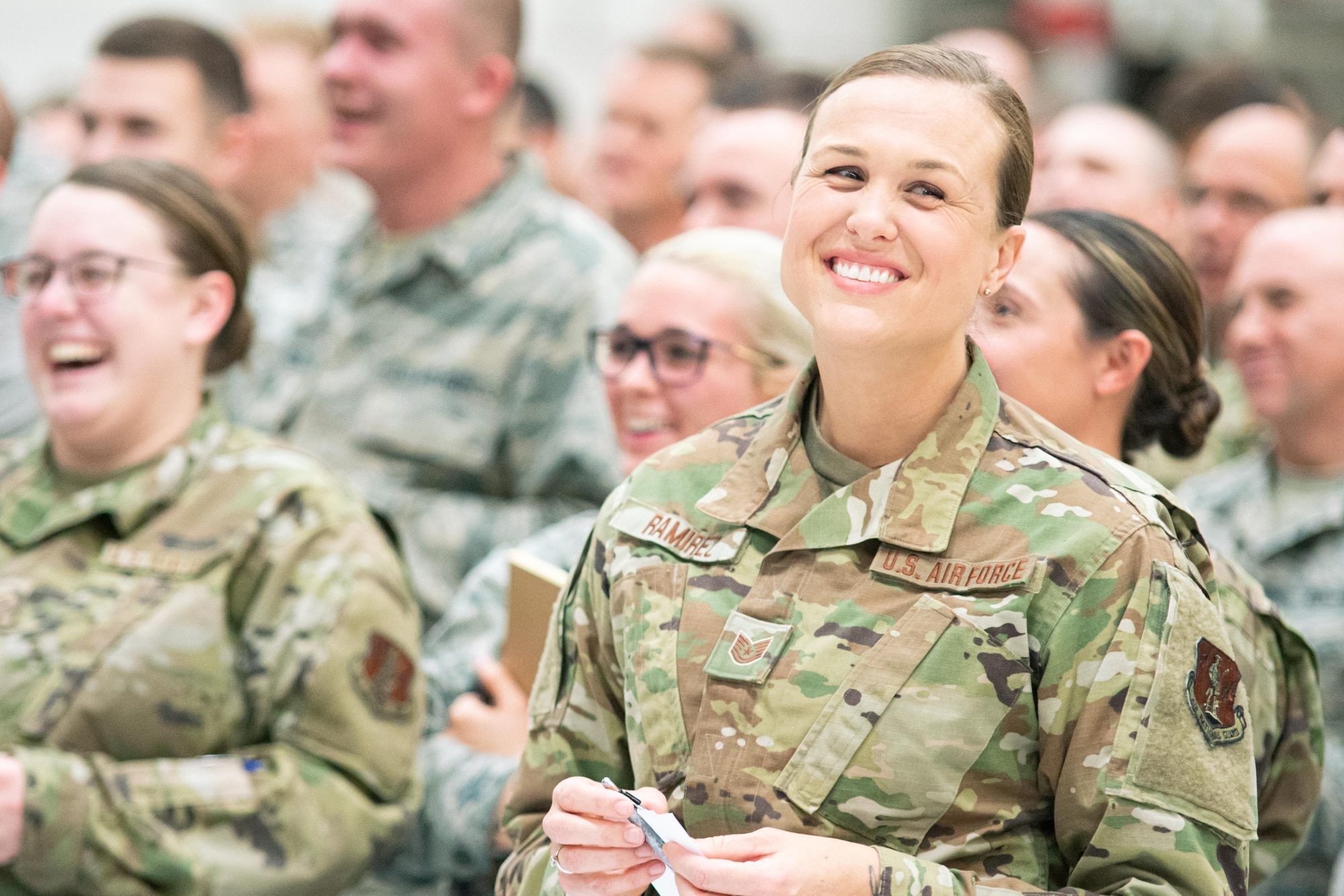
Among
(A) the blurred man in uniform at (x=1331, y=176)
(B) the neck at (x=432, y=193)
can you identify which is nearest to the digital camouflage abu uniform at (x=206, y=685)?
(B) the neck at (x=432, y=193)

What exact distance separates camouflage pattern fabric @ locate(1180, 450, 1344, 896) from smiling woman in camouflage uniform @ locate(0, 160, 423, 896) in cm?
155

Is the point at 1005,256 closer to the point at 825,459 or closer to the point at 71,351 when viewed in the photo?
the point at 825,459

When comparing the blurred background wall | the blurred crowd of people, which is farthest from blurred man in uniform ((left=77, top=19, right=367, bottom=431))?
the blurred background wall

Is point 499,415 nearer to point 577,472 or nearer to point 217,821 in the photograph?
point 577,472

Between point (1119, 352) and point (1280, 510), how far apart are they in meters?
1.12

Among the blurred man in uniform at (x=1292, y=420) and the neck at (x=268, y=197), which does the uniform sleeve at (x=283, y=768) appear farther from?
the neck at (x=268, y=197)

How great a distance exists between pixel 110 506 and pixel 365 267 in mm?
1452

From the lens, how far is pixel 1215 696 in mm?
1421

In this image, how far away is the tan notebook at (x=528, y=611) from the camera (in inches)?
85.3

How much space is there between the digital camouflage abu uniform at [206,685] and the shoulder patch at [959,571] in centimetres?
104

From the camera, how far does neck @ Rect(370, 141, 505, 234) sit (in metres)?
3.68

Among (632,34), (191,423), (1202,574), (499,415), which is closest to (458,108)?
(499,415)

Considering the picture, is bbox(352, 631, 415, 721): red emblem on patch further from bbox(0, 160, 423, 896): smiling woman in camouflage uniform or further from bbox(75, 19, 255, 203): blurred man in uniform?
bbox(75, 19, 255, 203): blurred man in uniform

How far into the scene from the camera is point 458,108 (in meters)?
3.72
